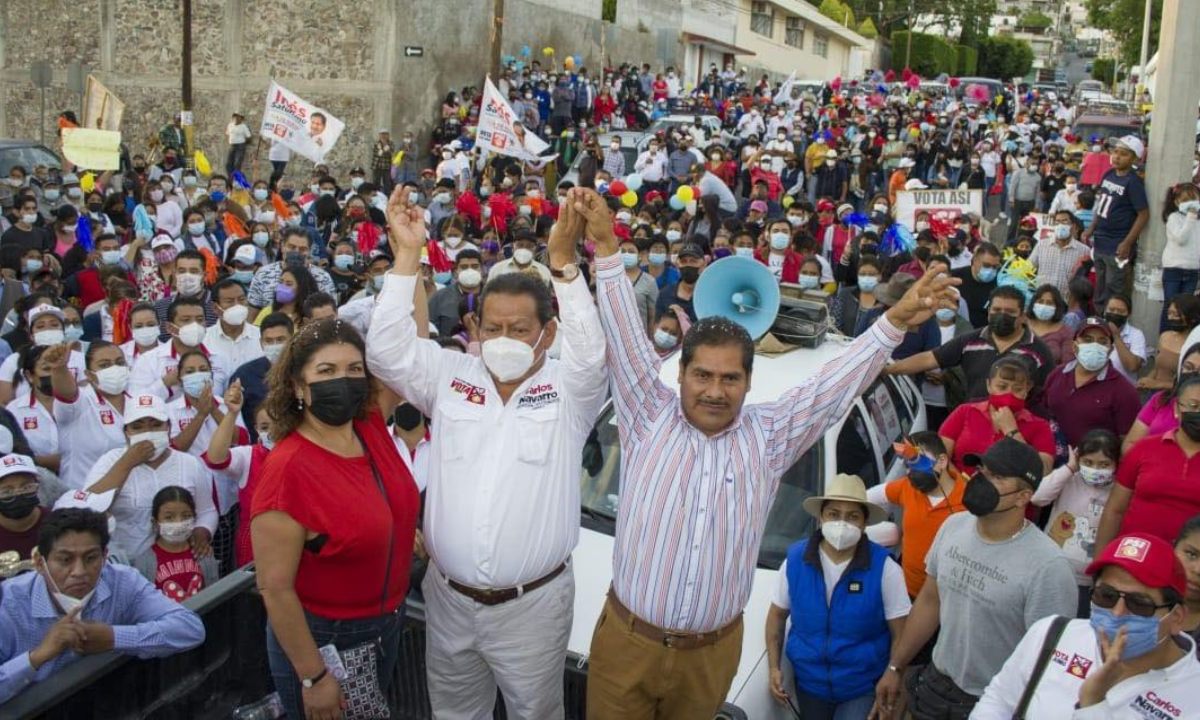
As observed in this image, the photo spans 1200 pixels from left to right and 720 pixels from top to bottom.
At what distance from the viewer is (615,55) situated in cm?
3678

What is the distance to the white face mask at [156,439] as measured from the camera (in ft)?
19.3

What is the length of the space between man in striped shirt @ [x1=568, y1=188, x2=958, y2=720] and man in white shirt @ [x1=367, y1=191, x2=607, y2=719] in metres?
0.14

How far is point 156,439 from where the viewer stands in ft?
19.4

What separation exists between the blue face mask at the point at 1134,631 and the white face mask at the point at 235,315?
6.17 meters

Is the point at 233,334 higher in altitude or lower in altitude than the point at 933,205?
lower

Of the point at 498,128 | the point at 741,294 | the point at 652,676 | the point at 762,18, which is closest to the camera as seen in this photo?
the point at 652,676

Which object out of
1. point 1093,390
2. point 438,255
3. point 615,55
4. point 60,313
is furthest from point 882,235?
point 615,55

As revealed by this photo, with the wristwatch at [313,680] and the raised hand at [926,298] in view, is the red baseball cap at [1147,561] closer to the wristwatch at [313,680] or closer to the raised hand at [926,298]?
the raised hand at [926,298]

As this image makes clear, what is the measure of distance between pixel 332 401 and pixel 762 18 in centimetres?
5149

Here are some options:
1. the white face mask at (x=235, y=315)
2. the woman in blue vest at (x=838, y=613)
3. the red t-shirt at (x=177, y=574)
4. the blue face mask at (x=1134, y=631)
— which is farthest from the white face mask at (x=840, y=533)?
the white face mask at (x=235, y=315)

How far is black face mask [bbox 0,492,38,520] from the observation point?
5.20m

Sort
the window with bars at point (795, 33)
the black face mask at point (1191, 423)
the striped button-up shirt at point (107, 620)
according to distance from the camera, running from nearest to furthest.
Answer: the striped button-up shirt at point (107, 620)
the black face mask at point (1191, 423)
the window with bars at point (795, 33)

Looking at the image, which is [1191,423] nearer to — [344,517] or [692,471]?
[692,471]

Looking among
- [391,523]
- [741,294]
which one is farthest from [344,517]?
[741,294]
